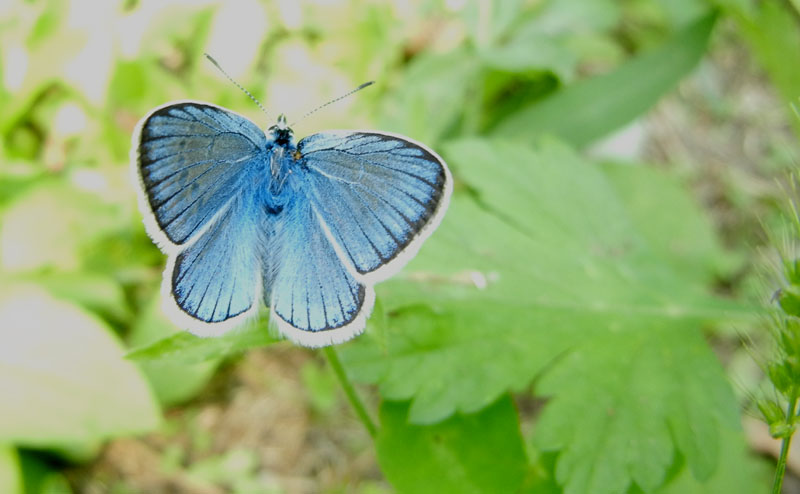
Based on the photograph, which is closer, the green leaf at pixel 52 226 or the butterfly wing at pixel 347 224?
the butterfly wing at pixel 347 224

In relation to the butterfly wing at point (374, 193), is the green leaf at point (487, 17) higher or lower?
higher

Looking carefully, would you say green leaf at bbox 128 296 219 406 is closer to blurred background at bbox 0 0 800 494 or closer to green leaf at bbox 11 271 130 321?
blurred background at bbox 0 0 800 494

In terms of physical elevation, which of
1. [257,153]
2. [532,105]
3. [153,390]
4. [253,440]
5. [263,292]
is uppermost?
[257,153]

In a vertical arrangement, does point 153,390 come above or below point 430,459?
below

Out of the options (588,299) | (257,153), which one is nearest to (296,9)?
(257,153)

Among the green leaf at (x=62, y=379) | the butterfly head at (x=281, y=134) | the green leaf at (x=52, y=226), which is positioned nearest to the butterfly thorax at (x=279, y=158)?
the butterfly head at (x=281, y=134)

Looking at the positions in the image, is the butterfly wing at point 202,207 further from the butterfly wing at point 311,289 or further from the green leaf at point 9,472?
the green leaf at point 9,472

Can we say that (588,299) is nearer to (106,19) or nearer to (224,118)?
(224,118)

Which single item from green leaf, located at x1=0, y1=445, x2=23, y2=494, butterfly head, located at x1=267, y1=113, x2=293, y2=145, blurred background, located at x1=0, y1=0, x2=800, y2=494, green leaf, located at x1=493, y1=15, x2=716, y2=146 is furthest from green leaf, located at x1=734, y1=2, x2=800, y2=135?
green leaf, located at x1=0, y1=445, x2=23, y2=494
